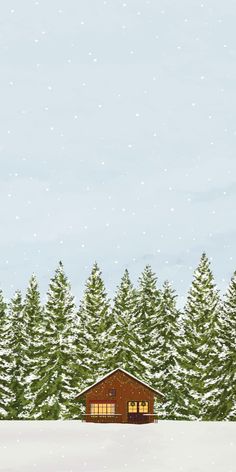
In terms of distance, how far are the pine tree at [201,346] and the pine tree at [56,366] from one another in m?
9.35

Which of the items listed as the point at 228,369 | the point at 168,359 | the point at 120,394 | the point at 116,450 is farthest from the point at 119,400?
the point at 116,450

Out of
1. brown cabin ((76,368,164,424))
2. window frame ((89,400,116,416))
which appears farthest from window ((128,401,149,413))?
window frame ((89,400,116,416))

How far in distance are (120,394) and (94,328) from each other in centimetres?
665

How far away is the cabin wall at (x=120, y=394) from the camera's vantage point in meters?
63.2

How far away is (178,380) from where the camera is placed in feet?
215

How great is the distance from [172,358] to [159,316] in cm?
440

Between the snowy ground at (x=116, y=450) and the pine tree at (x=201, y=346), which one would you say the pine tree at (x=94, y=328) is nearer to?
the pine tree at (x=201, y=346)

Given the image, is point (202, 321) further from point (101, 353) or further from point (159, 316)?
point (101, 353)

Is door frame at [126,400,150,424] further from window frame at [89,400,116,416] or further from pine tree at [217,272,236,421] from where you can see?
pine tree at [217,272,236,421]

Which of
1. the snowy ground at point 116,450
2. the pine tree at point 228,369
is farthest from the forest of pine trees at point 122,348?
the snowy ground at point 116,450

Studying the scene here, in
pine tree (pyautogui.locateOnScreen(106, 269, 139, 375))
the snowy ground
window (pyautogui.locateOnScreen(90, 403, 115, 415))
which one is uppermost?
pine tree (pyautogui.locateOnScreen(106, 269, 139, 375))

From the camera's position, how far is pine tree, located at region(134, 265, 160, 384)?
67.1 metres

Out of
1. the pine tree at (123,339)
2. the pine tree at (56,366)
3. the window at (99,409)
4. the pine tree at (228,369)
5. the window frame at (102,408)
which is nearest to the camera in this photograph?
the pine tree at (228,369)

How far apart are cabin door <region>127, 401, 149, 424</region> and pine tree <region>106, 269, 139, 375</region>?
361cm
